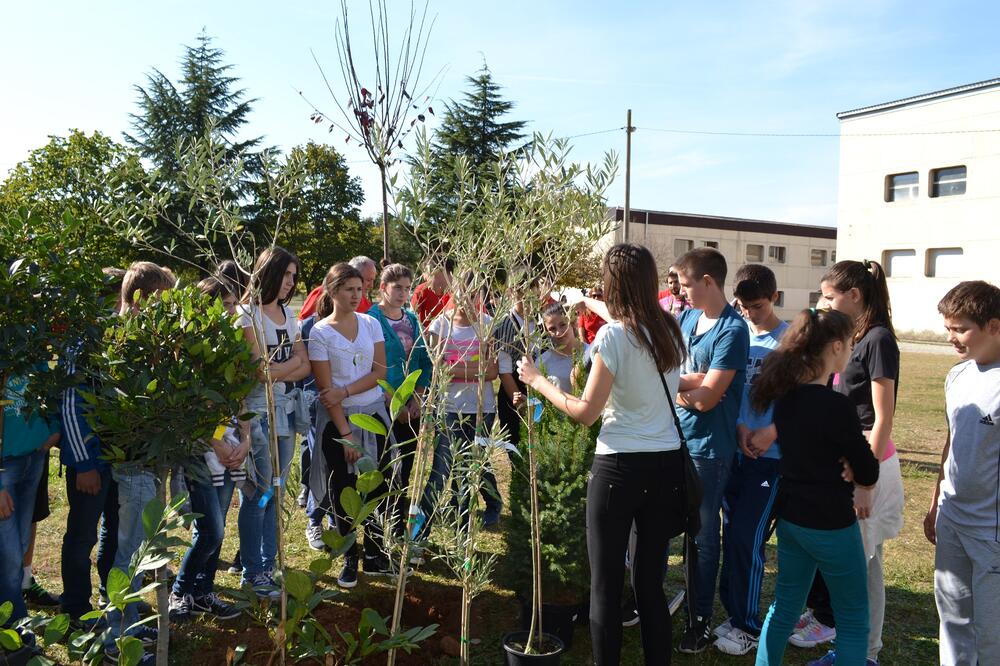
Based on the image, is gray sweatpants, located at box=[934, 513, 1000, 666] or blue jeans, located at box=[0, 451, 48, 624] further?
blue jeans, located at box=[0, 451, 48, 624]

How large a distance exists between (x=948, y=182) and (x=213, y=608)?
32.8 metres

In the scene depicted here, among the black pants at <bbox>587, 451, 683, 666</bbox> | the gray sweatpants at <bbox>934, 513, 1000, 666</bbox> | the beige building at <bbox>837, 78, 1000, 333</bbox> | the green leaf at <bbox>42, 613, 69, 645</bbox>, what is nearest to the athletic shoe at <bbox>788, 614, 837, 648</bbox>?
the gray sweatpants at <bbox>934, 513, 1000, 666</bbox>

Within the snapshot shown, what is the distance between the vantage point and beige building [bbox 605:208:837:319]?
1677 inches

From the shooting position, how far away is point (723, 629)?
3.84 metres

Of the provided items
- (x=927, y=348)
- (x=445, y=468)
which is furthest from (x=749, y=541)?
(x=927, y=348)

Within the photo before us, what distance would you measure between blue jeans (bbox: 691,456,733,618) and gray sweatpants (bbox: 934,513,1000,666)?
1019mm

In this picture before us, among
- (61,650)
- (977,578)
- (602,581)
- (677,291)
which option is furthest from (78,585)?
(677,291)

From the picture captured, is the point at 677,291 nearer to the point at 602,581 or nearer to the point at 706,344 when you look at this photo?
the point at 706,344

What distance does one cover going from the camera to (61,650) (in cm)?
362

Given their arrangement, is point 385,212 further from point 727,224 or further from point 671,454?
point 727,224

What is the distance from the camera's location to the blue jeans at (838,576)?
282 centimetres

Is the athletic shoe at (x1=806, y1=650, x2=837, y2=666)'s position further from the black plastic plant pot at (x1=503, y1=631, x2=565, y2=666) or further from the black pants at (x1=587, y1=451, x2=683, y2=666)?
the black plastic plant pot at (x1=503, y1=631, x2=565, y2=666)

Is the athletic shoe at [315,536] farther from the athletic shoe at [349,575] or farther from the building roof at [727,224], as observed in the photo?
the building roof at [727,224]

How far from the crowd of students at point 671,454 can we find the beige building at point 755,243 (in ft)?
120
